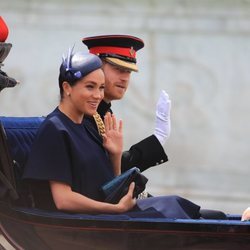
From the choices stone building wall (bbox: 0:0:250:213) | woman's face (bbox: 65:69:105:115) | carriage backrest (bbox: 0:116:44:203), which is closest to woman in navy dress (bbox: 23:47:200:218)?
woman's face (bbox: 65:69:105:115)

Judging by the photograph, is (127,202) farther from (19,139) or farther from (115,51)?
(115,51)

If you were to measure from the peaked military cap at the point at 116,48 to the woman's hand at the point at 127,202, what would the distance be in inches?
23.6

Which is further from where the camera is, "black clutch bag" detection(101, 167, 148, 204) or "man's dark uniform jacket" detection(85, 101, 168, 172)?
"man's dark uniform jacket" detection(85, 101, 168, 172)

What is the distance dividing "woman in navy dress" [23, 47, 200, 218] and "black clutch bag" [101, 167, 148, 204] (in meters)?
0.02

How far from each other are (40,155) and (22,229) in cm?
25

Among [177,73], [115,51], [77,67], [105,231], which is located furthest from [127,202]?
[177,73]

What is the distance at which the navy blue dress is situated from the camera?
3.19m

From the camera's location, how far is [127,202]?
323 cm

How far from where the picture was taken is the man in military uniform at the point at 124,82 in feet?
12.0

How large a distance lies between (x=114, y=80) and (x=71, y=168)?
1.74ft

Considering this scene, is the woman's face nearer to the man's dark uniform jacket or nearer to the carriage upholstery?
the carriage upholstery

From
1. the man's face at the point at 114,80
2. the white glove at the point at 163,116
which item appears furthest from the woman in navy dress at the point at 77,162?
the white glove at the point at 163,116

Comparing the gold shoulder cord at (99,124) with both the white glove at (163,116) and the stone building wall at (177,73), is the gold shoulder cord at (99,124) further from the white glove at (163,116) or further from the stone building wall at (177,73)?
the stone building wall at (177,73)

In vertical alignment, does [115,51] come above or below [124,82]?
above
